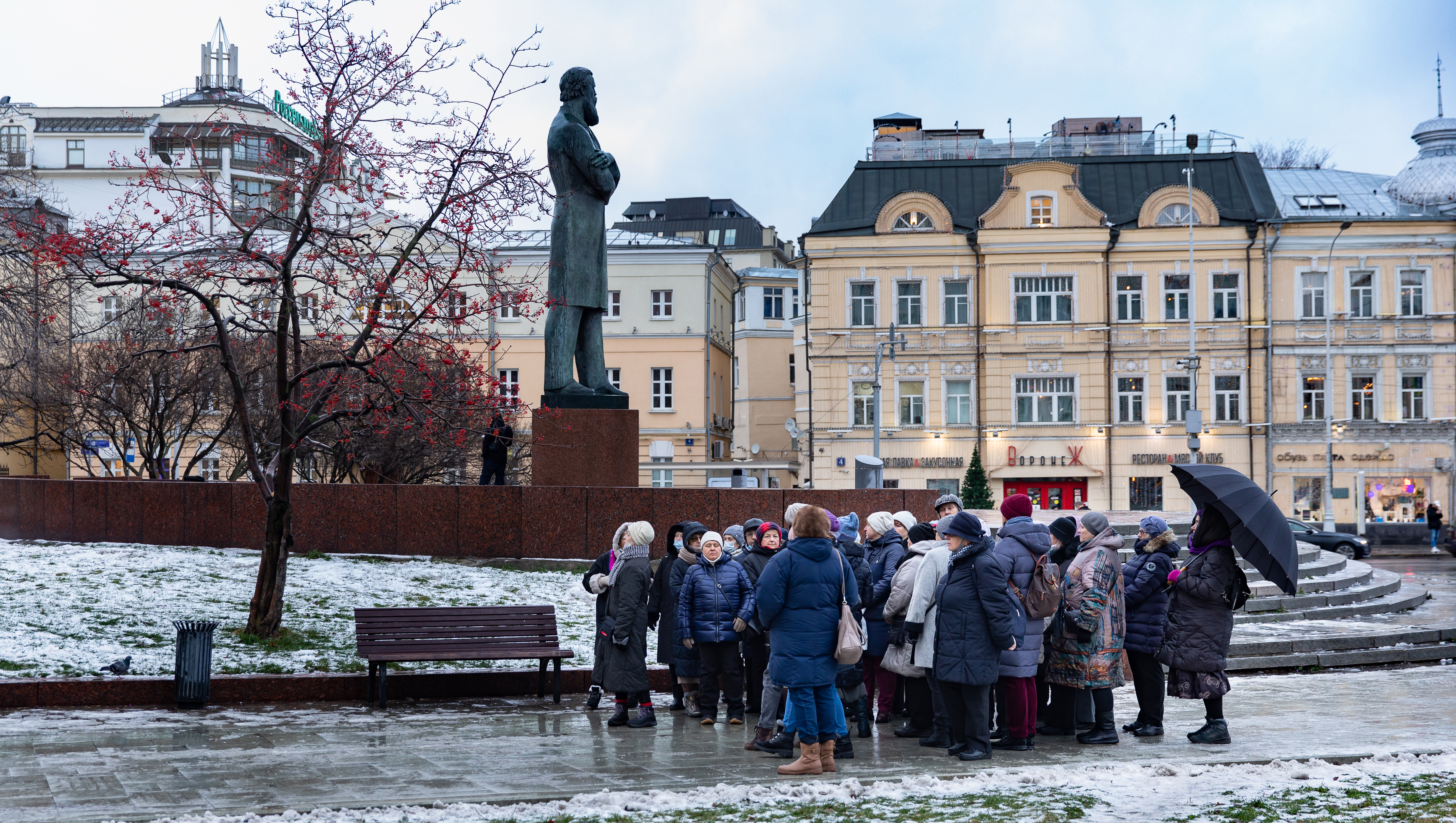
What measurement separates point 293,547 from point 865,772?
36.3 ft

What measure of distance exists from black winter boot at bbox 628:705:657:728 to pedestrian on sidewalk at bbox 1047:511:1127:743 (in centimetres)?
306

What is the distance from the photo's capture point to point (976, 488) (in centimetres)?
3988

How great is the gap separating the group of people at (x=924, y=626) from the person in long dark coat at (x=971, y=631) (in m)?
0.01

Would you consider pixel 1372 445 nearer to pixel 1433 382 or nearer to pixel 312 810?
pixel 1433 382

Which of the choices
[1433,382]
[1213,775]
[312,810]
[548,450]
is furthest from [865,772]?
[1433,382]

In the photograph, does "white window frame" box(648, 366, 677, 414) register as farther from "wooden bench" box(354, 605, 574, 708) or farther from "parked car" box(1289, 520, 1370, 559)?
"wooden bench" box(354, 605, 574, 708)

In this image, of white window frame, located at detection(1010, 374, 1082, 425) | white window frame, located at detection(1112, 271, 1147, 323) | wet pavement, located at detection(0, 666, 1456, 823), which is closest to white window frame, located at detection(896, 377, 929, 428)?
white window frame, located at detection(1010, 374, 1082, 425)

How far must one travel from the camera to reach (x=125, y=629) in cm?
1269

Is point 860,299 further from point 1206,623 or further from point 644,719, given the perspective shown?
point 1206,623

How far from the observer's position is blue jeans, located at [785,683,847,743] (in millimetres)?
8438

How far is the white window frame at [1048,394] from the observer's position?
148 feet

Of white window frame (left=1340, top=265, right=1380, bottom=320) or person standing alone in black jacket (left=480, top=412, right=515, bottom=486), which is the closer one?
person standing alone in black jacket (left=480, top=412, right=515, bottom=486)

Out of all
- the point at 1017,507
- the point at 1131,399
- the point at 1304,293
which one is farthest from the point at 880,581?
the point at 1304,293

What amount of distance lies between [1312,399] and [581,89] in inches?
1383
